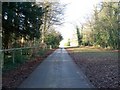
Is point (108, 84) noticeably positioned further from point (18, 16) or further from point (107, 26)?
point (107, 26)

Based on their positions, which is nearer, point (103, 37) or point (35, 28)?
point (35, 28)

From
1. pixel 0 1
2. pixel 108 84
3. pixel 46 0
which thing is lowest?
pixel 108 84

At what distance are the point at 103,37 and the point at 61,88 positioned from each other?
61.1 metres

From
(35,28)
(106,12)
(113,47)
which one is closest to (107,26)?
(106,12)

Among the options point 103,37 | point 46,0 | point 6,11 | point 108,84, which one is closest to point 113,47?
point 103,37

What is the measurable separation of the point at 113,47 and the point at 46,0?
85.6 ft

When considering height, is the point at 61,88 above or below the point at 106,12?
below

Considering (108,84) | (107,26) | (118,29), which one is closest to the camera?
(108,84)

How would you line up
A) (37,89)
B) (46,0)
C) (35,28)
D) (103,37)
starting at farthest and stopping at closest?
(103,37) < (46,0) < (35,28) < (37,89)

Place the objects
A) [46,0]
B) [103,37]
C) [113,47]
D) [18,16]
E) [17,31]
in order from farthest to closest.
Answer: [103,37], [113,47], [46,0], [17,31], [18,16]

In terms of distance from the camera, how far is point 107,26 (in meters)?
59.1

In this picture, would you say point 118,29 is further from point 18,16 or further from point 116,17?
point 18,16

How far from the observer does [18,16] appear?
1994 centimetres

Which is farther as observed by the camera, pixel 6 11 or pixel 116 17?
pixel 116 17
